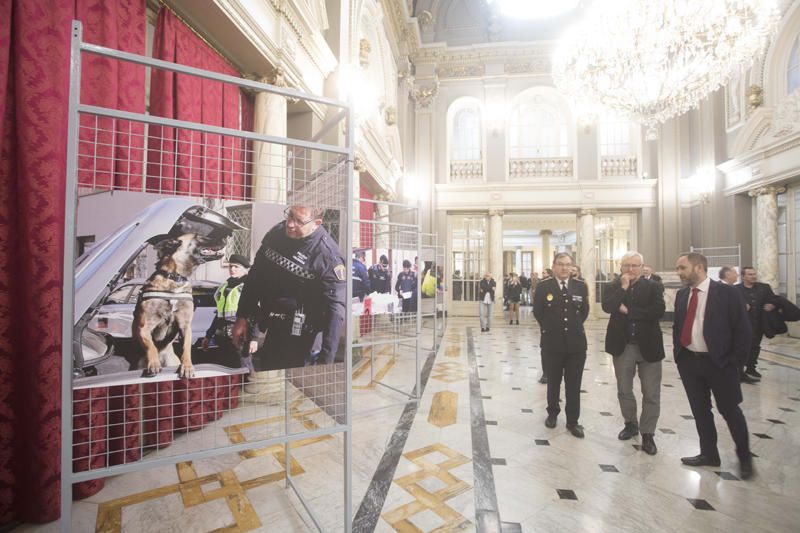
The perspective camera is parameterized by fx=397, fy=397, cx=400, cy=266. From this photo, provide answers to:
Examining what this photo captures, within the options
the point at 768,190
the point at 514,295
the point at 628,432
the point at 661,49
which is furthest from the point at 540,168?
the point at 628,432

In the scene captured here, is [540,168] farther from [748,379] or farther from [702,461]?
[702,461]

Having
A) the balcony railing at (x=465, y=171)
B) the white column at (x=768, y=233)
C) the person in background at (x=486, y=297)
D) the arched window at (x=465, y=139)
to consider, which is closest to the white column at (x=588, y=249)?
the balcony railing at (x=465, y=171)

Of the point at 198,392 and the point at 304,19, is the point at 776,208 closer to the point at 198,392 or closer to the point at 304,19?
the point at 304,19

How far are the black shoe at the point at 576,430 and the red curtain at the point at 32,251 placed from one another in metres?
3.42

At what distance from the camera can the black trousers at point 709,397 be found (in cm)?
→ 256

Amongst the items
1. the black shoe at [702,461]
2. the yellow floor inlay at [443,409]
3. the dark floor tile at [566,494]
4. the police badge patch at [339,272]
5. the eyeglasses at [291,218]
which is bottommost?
the dark floor tile at [566,494]

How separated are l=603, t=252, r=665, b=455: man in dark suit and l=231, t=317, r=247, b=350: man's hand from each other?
8.98 ft

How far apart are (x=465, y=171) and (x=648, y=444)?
10.3 meters

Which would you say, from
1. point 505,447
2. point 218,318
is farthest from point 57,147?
point 505,447

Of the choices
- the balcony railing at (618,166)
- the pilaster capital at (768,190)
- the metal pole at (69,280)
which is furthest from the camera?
the balcony railing at (618,166)

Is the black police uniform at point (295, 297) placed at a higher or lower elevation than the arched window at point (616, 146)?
lower

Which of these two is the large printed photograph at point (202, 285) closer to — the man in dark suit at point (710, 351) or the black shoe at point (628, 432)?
the man in dark suit at point (710, 351)

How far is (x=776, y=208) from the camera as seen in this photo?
805 cm

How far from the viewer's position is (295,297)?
1.65m
